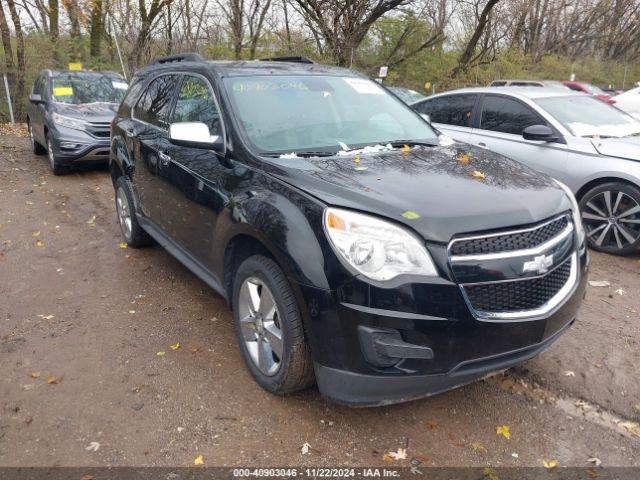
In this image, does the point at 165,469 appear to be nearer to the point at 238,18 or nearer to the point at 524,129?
the point at 524,129

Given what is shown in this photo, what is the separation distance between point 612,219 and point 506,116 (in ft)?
5.68

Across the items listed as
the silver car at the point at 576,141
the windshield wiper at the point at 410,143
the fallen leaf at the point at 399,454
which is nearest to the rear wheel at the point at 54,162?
the silver car at the point at 576,141

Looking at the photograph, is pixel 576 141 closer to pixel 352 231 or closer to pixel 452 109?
pixel 452 109

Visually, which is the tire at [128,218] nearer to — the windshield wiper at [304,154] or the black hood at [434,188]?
the windshield wiper at [304,154]

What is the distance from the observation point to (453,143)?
368cm

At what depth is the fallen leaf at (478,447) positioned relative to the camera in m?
A: 2.55

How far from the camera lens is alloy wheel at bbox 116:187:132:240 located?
5.18 meters

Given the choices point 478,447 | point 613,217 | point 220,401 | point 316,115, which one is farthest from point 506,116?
point 220,401

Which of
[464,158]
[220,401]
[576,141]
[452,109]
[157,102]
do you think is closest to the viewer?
[220,401]

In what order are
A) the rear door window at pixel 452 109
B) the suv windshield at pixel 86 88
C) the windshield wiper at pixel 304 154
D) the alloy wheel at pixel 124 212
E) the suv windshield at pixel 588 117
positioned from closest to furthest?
the windshield wiper at pixel 304 154 < the alloy wheel at pixel 124 212 < the suv windshield at pixel 588 117 < the rear door window at pixel 452 109 < the suv windshield at pixel 86 88

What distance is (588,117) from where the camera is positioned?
5.77m

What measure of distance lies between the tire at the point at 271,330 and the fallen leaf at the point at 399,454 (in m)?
0.55

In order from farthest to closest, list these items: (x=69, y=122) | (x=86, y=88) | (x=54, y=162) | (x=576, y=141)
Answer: (x=86, y=88), (x=54, y=162), (x=69, y=122), (x=576, y=141)

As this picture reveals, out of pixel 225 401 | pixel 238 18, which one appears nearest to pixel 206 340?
pixel 225 401
